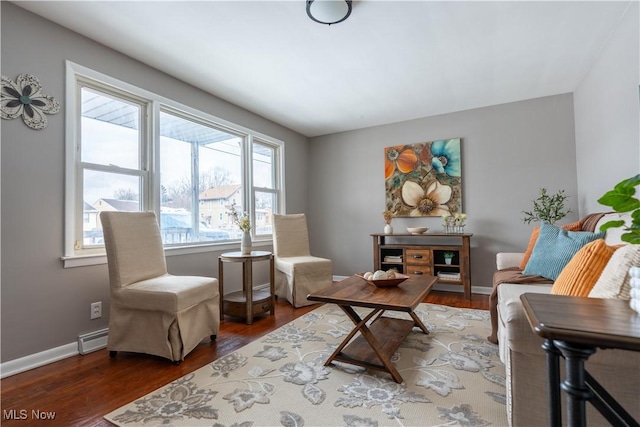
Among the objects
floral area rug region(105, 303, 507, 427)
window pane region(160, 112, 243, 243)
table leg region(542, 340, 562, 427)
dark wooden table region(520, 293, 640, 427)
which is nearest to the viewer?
dark wooden table region(520, 293, 640, 427)

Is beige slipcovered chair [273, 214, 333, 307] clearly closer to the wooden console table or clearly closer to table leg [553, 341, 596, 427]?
the wooden console table

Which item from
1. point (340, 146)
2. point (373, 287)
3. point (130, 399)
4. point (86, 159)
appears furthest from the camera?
point (340, 146)

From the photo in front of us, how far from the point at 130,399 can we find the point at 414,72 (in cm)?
339

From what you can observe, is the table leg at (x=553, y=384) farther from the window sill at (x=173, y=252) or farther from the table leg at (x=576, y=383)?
the window sill at (x=173, y=252)

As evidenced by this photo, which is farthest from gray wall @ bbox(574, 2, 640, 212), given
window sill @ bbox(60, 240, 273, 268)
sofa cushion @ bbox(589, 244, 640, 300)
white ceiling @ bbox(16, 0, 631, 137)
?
window sill @ bbox(60, 240, 273, 268)

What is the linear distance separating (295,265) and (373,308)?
5.69 feet

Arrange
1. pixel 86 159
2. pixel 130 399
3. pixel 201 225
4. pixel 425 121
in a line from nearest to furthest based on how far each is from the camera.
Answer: pixel 130 399
pixel 86 159
pixel 201 225
pixel 425 121

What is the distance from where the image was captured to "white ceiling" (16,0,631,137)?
2.14 meters

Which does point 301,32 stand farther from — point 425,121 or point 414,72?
point 425,121

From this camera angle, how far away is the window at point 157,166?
2.39 metres

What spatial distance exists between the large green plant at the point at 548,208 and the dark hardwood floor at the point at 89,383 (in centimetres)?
335

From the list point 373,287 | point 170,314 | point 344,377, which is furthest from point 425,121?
point 170,314

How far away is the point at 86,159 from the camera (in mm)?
2432

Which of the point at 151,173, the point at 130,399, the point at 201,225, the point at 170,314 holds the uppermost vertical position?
the point at 151,173
